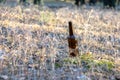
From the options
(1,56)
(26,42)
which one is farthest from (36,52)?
(1,56)

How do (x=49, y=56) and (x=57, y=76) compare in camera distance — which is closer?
(x=57, y=76)

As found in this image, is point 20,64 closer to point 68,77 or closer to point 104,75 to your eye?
point 68,77

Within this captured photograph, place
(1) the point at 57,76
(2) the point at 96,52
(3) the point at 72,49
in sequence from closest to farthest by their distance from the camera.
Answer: (1) the point at 57,76
(3) the point at 72,49
(2) the point at 96,52

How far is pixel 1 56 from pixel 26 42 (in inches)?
42.5

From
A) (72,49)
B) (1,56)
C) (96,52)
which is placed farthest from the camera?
(96,52)

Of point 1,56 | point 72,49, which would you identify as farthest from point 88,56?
point 1,56

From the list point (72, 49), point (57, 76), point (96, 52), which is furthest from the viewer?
point (96, 52)

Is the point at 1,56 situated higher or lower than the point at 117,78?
higher

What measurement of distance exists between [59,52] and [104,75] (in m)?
1.55

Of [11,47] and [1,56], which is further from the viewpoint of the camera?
[11,47]

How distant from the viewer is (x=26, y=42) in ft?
28.9

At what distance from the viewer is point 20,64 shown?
7727 millimetres

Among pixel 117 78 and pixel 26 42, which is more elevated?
pixel 26 42

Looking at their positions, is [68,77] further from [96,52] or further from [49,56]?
[96,52]
